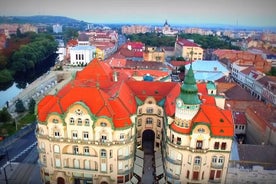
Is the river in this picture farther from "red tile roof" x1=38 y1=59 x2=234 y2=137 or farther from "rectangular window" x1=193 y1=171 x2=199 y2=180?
"rectangular window" x1=193 y1=171 x2=199 y2=180

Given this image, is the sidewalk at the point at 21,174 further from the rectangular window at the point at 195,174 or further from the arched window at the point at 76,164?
the rectangular window at the point at 195,174

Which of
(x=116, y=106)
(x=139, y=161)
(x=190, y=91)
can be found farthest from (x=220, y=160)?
(x=116, y=106)

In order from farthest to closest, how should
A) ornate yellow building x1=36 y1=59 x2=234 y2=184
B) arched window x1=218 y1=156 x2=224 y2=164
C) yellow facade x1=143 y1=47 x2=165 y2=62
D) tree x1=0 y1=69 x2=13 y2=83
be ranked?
yellow facade x1=143 y1=47 x2=165 y2=62 < tree x1=0 y1=69 x2=13 y2=83 < arched window x1=218 y1=156 x2=224 y2=164 < ornate yellow building x1=36 y1=59 x2=234 y2=184

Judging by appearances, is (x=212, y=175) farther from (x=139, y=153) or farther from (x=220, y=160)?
(x=139, y=153)

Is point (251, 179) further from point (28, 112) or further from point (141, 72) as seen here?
point (28, 112)

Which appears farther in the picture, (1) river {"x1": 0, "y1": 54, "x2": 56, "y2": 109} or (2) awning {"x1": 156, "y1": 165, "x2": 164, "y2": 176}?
(1) river {"x1": 0, "y1": 54, "x2": 56, "y2": 109}

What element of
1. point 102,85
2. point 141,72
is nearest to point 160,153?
point 102,85

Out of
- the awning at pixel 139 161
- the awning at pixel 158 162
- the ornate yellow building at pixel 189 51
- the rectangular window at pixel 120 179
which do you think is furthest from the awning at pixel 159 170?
the ornate yellow building at pixel 189 51

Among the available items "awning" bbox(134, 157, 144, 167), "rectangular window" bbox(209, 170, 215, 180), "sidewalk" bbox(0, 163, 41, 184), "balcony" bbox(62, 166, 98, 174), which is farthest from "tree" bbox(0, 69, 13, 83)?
"rectangular window" bbox(209, 170, 215, 180)
